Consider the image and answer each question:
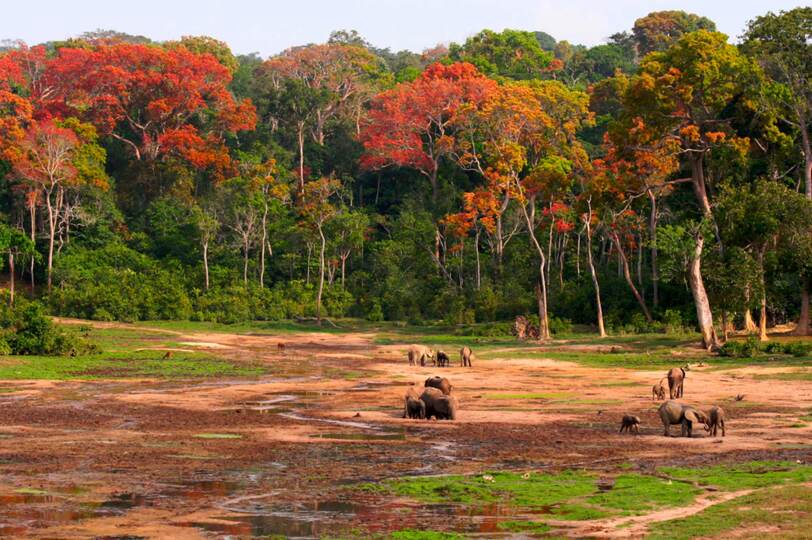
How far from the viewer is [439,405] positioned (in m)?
24.0

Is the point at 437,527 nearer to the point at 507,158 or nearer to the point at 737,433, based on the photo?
the point at 737,433

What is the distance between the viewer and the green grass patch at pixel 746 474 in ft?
51.5

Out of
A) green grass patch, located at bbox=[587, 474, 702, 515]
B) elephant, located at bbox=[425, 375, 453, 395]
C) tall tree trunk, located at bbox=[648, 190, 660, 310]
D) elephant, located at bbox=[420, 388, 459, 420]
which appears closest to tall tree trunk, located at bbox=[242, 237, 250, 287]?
tall tree trunk, located at bbox=[648, 190, 660, 310]

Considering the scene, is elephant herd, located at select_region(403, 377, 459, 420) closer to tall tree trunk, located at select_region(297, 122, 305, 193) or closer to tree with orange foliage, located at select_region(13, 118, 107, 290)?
tree with orange foliage, located at select_region(13, 118, 107, 290)

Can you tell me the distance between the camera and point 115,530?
43.4ft

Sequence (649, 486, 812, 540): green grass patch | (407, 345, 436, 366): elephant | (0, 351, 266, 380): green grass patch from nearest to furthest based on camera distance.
Result: (649, 486, 812, 540): green grass patch < (0, 351, 266, 380): green grass patch < (407, 345, 436, 366): elephant

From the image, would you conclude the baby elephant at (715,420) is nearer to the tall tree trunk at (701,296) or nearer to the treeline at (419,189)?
the tall tree trunk at (701,296)

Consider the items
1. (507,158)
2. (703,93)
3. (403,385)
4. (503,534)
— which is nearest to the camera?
(503,534)

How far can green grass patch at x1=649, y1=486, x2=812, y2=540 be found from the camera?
12.7m

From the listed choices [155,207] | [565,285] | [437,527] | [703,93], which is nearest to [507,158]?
[565,285]

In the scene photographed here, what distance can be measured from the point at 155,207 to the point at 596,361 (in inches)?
1451

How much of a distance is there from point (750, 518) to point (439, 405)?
11145mm

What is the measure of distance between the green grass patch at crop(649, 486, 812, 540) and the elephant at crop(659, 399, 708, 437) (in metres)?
6.14

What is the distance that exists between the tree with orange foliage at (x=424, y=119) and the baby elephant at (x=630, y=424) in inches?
1768
